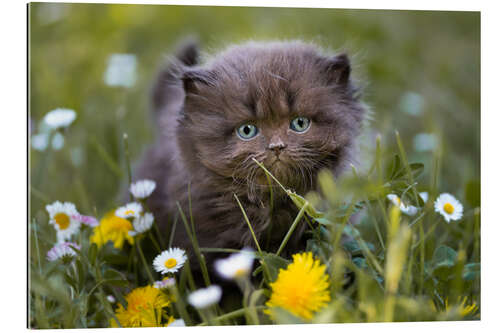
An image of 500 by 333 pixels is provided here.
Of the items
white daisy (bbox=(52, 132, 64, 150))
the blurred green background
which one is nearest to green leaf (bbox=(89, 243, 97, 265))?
the blurred green background

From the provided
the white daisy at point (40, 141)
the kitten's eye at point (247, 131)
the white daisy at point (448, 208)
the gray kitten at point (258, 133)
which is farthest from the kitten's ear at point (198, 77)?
the white daisy at point (40, 141)

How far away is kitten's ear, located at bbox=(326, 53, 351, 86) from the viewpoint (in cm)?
173

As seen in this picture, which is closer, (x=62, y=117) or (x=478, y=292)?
(x=478, y=292)

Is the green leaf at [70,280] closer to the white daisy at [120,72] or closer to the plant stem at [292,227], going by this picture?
the plant stem at [292,227]

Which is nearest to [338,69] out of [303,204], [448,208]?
[303,204]

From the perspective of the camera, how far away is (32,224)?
6.04 feet

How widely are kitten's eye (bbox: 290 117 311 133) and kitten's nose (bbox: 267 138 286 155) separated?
0.08 meters

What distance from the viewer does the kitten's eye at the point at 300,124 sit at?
1616 mm

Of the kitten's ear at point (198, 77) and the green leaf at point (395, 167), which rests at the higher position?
the kitten's ear at point (198, 77)

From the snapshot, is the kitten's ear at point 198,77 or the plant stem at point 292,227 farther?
the kitten's ear at point 198,77

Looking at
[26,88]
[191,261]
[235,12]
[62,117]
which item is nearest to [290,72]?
[191,261]

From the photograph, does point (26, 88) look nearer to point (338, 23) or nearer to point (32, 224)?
point (32, 224)
